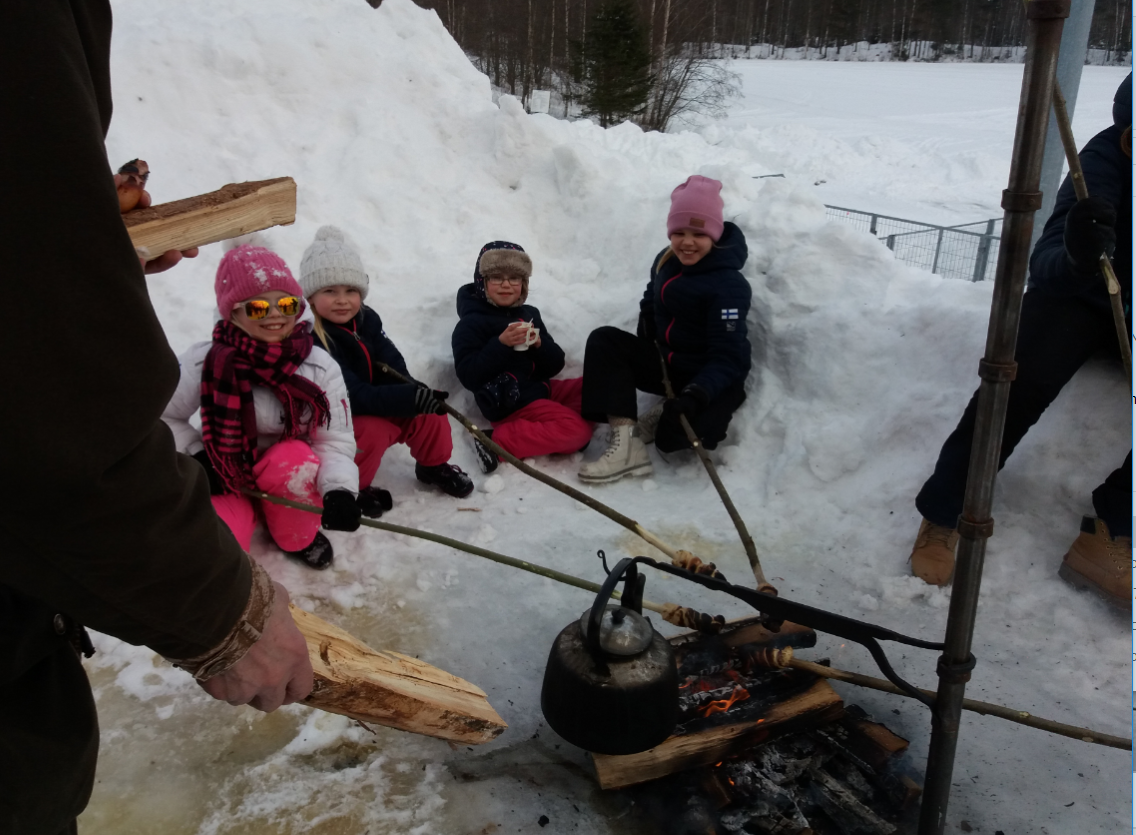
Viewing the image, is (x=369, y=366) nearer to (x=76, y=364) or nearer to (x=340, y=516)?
(x=340, y=516)

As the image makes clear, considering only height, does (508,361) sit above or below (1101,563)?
above

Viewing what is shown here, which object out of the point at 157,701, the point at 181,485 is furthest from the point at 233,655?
the point at 157,701

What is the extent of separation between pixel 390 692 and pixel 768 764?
115cm

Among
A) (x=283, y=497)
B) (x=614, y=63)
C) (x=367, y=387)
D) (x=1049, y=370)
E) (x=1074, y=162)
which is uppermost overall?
(x=614, y=63)

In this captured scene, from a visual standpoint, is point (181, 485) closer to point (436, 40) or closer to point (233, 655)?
point (233, 655)

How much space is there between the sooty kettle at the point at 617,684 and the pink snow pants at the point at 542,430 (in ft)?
7.14

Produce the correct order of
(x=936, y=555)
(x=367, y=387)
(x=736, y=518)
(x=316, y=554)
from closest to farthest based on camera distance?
(x=736, y=518) < (x=936, y=555) < (x=316, y=554) < (x=367, y=387)

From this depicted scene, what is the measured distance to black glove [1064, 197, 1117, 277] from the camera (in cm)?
215

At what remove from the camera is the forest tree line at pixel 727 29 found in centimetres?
1816

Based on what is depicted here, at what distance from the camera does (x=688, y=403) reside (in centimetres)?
379

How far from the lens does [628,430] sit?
424cm

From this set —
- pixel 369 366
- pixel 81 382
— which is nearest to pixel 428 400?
pixel 369 366

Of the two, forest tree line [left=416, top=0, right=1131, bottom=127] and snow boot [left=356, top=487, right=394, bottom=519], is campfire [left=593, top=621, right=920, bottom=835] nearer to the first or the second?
snow boot [left=356, top=487, right=394, bottom=519]

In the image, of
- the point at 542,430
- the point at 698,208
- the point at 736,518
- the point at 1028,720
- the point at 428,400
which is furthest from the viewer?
the point at 542,430
